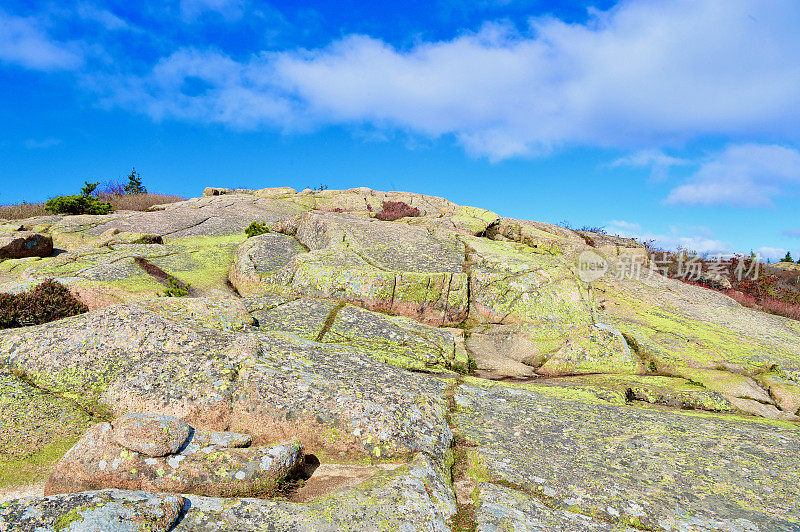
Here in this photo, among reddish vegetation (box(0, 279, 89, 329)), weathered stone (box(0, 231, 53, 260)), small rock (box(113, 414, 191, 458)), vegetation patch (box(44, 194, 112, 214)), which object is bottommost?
small rock (box(113, 414, 191, 458))

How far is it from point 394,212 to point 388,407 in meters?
23.5

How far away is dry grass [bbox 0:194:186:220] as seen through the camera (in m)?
34.6

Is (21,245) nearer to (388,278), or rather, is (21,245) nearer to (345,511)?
(388,278)

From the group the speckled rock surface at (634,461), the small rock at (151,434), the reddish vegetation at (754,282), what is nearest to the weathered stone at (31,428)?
the small rock at (151,434)

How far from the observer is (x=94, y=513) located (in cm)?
418

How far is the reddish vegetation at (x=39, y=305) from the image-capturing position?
39.3 ft

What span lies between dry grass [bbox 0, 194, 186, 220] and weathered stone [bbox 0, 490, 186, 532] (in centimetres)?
3883

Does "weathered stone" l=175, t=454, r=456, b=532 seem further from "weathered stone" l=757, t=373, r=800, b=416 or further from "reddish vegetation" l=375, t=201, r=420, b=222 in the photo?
"reddish vegetation" l=375, t=201, r=420, b=222

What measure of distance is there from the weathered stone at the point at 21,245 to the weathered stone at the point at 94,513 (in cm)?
1976

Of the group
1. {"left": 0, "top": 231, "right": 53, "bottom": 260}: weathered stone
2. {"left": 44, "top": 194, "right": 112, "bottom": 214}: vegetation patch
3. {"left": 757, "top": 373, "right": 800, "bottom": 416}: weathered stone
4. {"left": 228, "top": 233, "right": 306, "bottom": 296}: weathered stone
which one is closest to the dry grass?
{"left": 44, "top": 194, "right": 112, "bottom": 214}: vegetation patch

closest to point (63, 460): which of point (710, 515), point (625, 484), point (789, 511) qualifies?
point (625, 484)

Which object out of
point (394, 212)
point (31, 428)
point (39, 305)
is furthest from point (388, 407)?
point (394, 212)

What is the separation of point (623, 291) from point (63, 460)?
18.8 m

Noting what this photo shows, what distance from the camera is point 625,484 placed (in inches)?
233
